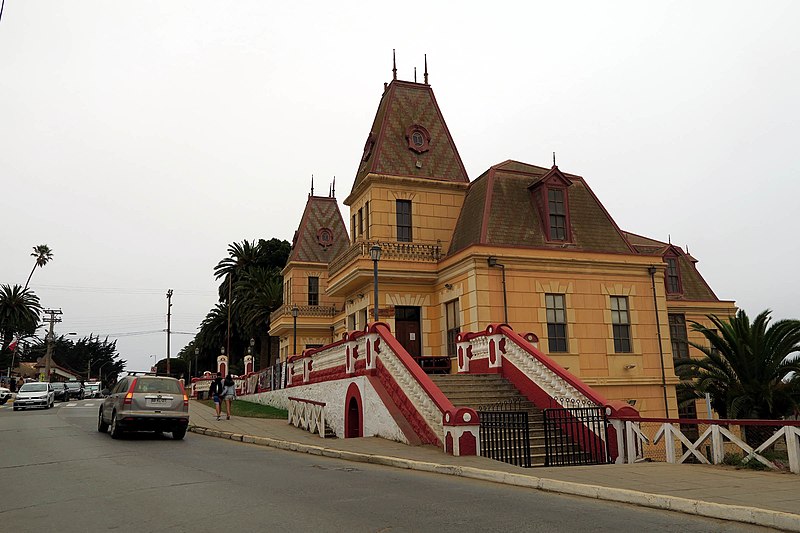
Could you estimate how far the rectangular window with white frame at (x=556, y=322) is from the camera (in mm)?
23422

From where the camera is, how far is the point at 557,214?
25.2 m

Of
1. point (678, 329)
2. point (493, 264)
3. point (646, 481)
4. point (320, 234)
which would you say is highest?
point (320, 234)

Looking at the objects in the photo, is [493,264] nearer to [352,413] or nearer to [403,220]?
[403,220]

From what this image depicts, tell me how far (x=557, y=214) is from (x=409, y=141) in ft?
22.8

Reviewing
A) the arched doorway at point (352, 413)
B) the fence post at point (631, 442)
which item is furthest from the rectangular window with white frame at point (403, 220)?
the fence post at point (631, 442)

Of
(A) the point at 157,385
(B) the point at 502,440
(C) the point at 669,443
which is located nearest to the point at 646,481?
(C) the point at 669,443

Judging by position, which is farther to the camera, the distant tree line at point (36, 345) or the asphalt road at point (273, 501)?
the distant tree line at point (36, 345)

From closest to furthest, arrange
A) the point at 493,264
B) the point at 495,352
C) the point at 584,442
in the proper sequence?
1. the point at 584,442
2. the point at 495,352
3. the point at 493,264

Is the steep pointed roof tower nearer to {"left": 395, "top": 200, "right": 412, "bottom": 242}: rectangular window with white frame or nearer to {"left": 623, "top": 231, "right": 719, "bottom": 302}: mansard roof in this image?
{"left": 395, "top": 200, "right": 412, "bottom": 242}: rectangular window with white frame

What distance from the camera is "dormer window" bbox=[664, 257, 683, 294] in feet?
110

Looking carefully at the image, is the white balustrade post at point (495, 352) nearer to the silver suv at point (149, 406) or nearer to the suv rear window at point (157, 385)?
the silver suv at point (149, 406)

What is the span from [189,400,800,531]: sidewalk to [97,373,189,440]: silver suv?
4.29m

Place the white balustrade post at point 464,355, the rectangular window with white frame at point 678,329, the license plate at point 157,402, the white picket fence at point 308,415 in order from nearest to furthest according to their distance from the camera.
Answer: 1. the license plate at point 157,402
2. the white picket fence at point 308,415
3. the white balustrade post at point 464,355
4. the rectangular window with white frame at point 678,329

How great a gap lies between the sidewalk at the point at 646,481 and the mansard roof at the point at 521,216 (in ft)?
37.3
